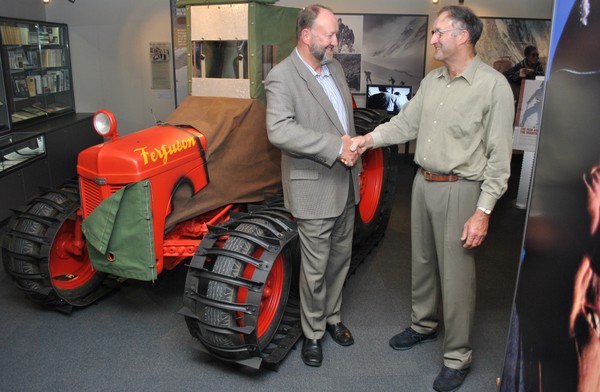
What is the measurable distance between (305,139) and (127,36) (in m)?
5.47

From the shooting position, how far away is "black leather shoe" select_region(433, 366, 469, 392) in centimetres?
276

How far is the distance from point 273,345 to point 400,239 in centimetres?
217

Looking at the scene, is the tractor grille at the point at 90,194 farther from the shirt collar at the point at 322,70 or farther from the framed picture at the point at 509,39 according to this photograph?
the framed picture at the point at 509,39

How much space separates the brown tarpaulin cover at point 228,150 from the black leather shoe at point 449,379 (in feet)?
5.03

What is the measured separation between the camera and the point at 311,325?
9.90ft

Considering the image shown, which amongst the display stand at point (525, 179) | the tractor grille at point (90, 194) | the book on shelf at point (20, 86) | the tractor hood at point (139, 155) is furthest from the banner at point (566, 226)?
the book on shelf at point (20, 86)

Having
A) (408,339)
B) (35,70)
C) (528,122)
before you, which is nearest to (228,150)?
(408,339)

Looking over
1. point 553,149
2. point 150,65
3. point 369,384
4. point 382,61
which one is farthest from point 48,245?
point 382,61

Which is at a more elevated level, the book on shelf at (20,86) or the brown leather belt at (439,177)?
the book on shelf at (20,86)

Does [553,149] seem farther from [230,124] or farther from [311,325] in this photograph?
[230,124]

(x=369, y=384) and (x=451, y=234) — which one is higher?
(x=451, y=234)

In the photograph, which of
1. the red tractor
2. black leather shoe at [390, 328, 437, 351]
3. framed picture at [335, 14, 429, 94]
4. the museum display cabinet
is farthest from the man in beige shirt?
framed picture at [335, 14, 429, 94]

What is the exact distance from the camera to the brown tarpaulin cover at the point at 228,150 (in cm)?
323

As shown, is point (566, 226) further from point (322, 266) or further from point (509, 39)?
point (509, 39)
